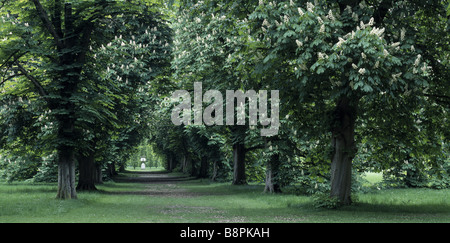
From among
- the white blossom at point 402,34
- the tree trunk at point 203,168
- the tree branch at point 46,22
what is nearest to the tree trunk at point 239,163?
the tree trunk at point 203,168

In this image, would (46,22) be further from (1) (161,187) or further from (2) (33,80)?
(1) (161,187)

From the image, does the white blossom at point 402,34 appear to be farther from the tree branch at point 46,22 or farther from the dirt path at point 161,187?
the dirt path at point 161,187

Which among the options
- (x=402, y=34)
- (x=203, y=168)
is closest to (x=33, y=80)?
(x=402, y=34)

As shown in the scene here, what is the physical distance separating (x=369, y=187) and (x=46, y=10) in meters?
22.9

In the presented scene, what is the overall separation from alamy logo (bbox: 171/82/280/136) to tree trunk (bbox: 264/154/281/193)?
8.00 feet

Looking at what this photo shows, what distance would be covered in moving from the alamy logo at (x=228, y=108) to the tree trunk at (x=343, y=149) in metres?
5.19

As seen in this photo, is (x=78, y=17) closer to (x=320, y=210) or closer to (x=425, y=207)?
(x=320, y=210)

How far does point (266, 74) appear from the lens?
1842 cm

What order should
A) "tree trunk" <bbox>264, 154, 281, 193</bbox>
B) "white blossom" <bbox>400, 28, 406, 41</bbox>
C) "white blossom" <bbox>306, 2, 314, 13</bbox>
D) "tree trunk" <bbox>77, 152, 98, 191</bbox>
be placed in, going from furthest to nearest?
"tree trunk" <bbox>77, 152, 98, 191</bbox> < "tree trunk" <bbox>264, 154, 281, 193</bbox> < "white blossom" <bbox>400, 28, 406, 41</bbox> < "white blossom" <bbox>306, 2, 314, 13</bbox>

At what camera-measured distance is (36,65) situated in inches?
987

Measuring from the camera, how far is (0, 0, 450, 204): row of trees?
15.2 meters

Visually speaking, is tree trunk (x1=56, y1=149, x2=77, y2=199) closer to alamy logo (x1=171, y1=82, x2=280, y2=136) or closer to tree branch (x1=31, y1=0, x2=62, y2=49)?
tree branch (x1=31, y1=0, x2=62, y2=49)

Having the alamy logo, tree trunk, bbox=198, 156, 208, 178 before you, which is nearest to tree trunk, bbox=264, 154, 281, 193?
the alamy logo

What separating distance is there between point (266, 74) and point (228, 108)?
1271cm
